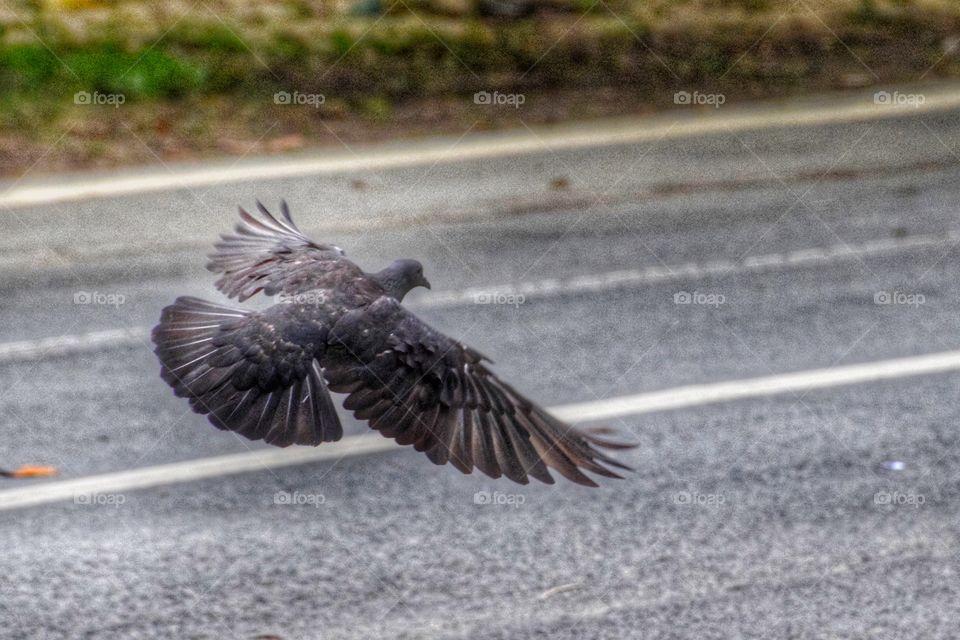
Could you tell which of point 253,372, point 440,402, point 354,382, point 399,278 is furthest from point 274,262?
point 440,402

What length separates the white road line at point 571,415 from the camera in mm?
6520

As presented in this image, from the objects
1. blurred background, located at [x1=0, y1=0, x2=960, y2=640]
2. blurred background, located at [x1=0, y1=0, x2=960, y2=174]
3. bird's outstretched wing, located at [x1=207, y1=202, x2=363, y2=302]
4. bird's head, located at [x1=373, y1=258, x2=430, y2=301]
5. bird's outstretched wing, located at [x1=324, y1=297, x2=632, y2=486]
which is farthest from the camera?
blurred background, located at [x1=0, y1=0, x2=960, y2=174]

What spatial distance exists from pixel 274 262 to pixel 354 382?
1056mm

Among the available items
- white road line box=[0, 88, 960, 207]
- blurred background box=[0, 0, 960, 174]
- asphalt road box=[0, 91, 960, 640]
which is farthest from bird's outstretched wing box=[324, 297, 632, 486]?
blurred background box=[0, 0, 960, 174]

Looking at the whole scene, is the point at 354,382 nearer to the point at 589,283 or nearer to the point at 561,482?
the point at 561,482

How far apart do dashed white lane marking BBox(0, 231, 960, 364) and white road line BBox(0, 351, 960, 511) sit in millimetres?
1619

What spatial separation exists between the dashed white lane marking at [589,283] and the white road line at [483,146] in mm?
2100

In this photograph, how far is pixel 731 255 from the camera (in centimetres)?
951

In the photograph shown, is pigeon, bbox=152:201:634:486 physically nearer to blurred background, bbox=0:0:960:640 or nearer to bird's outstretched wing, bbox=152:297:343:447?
bird's outstretched wing, bbox=152:297:343:447

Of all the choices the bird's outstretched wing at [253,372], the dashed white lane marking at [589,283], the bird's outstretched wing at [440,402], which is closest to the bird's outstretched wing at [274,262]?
the bird's outstretched wing at [253,372]

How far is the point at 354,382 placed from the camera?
213 inches

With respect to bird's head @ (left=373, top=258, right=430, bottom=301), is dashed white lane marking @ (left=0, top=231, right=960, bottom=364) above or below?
above

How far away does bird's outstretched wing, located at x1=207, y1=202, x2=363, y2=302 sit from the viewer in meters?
5.90

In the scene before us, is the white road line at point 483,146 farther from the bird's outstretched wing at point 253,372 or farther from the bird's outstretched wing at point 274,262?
the bird's outstretched wing at point 253,372
